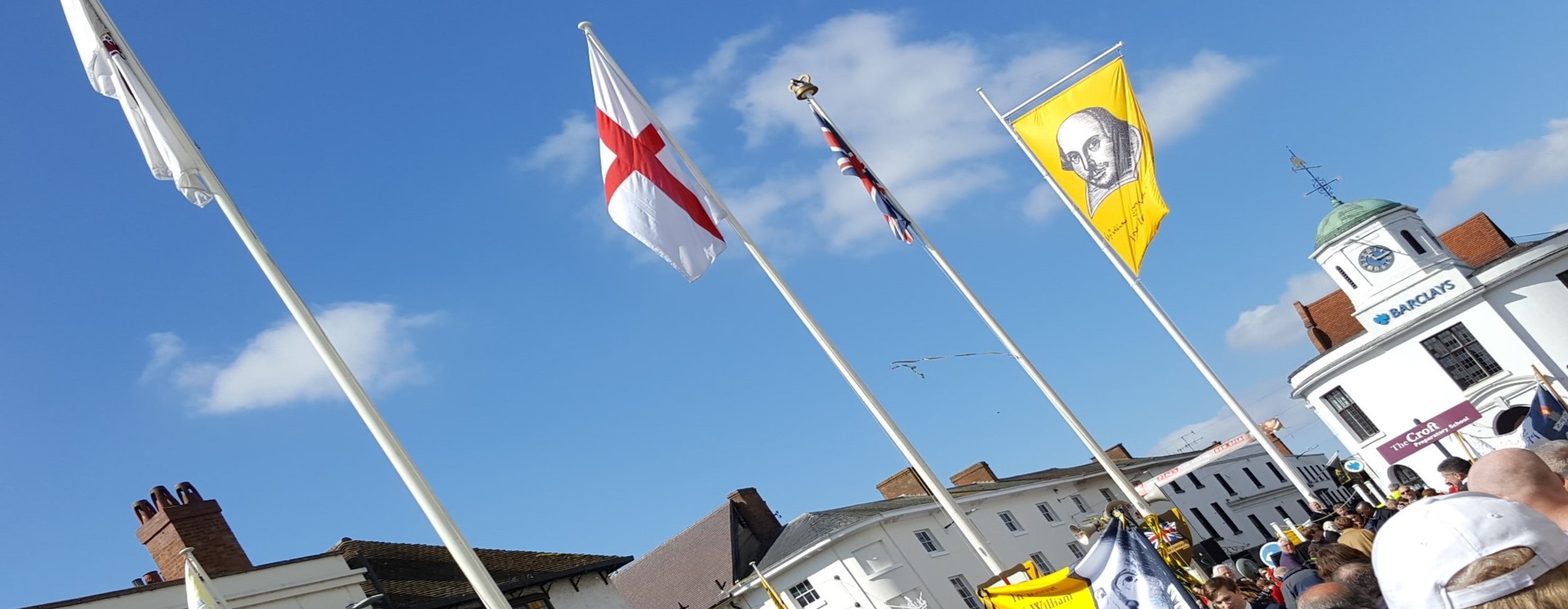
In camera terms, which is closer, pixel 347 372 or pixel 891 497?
pixel 347 372

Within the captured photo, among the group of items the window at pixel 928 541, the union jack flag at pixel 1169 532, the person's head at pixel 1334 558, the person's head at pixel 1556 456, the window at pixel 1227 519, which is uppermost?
the window at pixel 928 541

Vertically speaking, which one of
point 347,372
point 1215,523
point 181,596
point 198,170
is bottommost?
point 1215,523

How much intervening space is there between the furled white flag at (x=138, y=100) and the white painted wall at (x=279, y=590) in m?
13.3

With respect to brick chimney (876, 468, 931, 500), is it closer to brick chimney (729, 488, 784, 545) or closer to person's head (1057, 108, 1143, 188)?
brick chimney (729, 488, 784, 545)

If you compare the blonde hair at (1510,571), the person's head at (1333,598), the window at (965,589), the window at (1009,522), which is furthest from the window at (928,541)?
the blonde hair at (1510,571)

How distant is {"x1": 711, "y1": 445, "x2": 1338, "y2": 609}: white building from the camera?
45125 mm

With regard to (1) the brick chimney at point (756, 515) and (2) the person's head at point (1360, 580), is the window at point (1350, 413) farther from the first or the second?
(2) the person's head at point (1360, 580)

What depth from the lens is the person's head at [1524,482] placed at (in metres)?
4.52

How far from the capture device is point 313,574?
2798cm

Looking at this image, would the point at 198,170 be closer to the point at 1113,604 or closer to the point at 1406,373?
the point at 1113,604

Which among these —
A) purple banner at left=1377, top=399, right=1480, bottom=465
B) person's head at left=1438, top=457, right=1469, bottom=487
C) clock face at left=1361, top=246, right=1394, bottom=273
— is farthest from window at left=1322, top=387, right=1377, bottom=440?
person's head at left=1438, top=457, right=1469, bottom=487

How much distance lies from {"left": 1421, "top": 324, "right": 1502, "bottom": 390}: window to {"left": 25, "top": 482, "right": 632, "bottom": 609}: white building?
37.1 m

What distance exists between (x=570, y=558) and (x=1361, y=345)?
3646cm

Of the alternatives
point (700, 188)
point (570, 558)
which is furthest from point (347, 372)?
point (570, 558)
